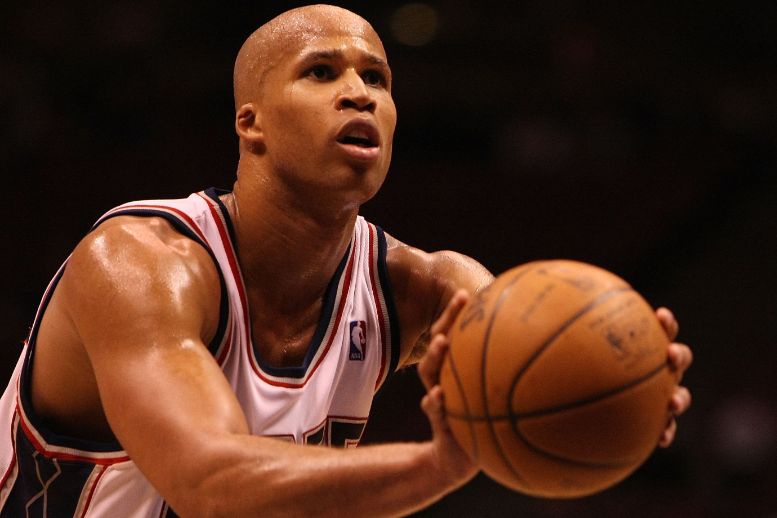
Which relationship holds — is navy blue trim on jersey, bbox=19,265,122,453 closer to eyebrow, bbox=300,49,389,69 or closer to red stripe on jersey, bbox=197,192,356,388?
red stripe on jersey, bbox=197,192,356,388

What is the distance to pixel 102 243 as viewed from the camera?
9.52ft

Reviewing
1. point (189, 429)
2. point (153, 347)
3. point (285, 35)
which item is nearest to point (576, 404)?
point (189, 429)

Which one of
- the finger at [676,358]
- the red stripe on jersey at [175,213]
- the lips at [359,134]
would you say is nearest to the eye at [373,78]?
the lips at [359,134]

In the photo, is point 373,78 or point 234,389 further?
point 373,78

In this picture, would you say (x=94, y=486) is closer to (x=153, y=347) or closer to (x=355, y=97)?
(x=153, y=347)

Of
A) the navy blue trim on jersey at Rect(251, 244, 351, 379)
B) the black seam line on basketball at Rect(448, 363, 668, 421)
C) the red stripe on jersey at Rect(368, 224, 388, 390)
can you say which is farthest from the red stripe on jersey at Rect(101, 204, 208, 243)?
the black seam line on basketball at Rect(448, 363, 668, 421)

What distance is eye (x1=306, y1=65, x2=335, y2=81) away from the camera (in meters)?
3.29

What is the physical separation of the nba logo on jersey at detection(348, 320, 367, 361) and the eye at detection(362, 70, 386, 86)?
750 mm

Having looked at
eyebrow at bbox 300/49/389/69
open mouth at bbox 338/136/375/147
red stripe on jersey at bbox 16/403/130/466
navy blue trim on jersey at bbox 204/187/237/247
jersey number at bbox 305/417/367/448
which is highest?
eyebrow at bbox 300/49/389/69

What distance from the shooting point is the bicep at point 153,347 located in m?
2.47

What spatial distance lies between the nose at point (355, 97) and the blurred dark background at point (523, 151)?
505 cm

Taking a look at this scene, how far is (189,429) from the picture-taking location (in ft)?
7.97

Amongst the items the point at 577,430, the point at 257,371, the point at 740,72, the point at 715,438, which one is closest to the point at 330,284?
the point at 257,371

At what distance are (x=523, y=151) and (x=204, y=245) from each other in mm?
6378
